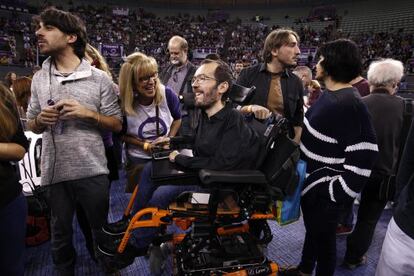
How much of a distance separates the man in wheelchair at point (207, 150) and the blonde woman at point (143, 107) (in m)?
0.18

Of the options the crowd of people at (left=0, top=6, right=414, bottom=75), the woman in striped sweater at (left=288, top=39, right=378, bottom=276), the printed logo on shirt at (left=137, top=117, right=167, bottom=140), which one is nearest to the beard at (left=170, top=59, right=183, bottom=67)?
the printed logo on shirt at (left=137, top=117, right=167, bottom=140)

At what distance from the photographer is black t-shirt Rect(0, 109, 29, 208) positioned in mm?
1382

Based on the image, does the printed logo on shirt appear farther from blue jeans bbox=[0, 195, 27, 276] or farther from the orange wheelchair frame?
blue jeans bbox=[0, 195, 27, 276]

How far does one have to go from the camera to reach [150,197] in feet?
6.39

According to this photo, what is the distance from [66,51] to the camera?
1.72 metres

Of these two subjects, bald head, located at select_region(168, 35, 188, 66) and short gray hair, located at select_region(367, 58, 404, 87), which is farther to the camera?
bald head, located at select_region(168, 35, 188, 66)

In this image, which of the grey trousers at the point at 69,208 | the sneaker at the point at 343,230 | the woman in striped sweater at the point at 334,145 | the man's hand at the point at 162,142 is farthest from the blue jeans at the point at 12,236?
the sneaker at the point at 343,230

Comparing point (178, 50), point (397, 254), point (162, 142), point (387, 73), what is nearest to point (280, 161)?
point (397, 254)

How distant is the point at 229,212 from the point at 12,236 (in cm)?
116

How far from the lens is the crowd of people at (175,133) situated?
1.56m

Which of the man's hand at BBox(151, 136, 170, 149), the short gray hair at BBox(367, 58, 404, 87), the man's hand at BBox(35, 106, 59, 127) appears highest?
the short gray hair at BBox(367, 58, 404, 87)

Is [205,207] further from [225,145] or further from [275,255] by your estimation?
[275,255]

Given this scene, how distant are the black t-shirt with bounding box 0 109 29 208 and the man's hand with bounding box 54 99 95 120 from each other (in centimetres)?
21

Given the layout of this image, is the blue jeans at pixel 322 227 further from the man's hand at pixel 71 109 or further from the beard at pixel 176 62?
the beard at pixel 176 62
